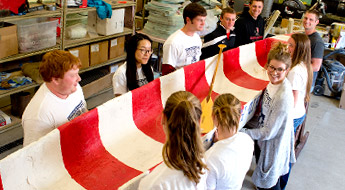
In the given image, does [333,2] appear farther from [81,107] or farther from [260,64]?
[81,107]

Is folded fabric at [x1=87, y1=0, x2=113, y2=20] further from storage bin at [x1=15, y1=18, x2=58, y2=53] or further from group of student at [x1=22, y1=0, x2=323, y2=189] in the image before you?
group of student at [x1=22, y1=0, x2=323, y2=189]

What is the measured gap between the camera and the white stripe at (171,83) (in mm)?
2973

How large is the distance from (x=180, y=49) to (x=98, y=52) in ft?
5.98

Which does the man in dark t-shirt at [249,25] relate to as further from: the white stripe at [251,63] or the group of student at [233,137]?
the group of student at [233,137]

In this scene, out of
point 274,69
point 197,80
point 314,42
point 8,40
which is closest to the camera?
→ point 274,69

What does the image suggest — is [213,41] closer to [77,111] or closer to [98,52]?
[98,52]

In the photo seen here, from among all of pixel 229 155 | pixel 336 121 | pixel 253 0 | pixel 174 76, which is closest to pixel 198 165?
pixel 229 155

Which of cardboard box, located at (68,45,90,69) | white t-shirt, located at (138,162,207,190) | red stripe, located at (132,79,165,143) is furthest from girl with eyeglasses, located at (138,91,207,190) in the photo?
cardboard box, located at (68,45,90,69)

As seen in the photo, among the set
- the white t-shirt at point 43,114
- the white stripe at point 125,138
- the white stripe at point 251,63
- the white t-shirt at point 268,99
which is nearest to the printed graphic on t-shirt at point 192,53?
the white stripe at point 251,63

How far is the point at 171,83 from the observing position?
3.06 metres

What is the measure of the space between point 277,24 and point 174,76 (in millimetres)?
4386

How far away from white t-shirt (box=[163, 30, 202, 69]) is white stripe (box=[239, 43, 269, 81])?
881 mm

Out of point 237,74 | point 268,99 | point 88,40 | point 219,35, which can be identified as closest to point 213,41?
point 219,35

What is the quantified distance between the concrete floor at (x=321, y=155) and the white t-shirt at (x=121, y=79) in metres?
1.50
